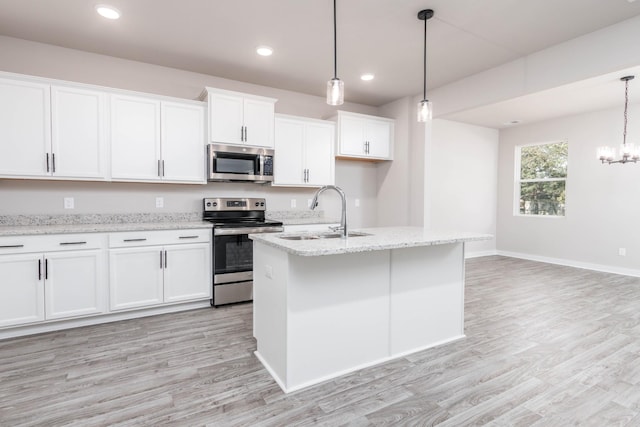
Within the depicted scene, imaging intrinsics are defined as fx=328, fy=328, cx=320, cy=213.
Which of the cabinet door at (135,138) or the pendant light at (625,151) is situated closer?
the cabinet door at (135,138)

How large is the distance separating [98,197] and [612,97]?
22.2 ft

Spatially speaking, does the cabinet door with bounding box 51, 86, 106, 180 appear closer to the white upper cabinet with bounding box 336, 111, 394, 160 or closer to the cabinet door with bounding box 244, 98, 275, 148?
the cabinet door with bounding box 244, 98, 275, 148

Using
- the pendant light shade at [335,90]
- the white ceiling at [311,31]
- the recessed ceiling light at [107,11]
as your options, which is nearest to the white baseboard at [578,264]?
the white ceiling at [311,31]

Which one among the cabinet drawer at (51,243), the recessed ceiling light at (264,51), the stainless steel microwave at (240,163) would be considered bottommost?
the cabinet drawer at (51,243)

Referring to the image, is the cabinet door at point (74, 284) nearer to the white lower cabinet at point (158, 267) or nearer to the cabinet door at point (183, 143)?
the white lower cabinet at point (158, 267)

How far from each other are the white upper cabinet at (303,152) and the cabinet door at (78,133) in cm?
183

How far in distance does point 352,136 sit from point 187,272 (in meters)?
2.80

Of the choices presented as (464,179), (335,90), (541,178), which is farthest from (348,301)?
(541,178)

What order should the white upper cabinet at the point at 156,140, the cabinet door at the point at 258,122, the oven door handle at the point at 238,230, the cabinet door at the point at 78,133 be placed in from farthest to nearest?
the cabinet door at the point at 258,122 < the oven door handle at the point at 238,230 < the white upper cabinet at the point at 156,140 < the cabinet door at the point at 78,133

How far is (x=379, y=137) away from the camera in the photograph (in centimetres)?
491

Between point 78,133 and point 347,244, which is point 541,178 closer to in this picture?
point 347,244

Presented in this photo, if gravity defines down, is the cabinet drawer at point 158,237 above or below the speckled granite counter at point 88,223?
below

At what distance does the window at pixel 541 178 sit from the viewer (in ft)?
19.5

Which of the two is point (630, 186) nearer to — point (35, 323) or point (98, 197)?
point (98, 197)
